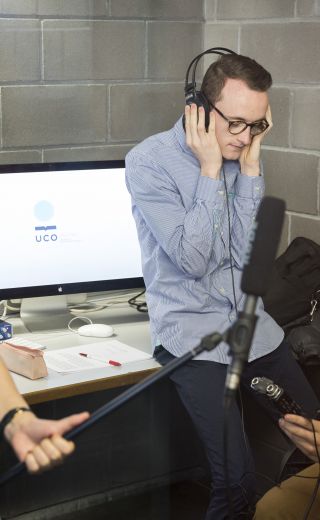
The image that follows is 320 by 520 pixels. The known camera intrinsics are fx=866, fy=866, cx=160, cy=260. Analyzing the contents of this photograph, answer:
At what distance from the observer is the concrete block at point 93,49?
109 inches

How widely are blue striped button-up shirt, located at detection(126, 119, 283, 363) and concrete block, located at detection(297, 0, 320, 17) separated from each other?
0.70 meters

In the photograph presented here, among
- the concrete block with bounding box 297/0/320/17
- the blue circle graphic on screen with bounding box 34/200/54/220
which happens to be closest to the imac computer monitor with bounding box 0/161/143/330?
the blue circle graphic on screen with bounding box 34/200/54/220

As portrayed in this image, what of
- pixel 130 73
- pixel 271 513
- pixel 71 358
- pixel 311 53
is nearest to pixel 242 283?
pixel 271 513

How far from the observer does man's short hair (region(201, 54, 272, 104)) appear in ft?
7.29

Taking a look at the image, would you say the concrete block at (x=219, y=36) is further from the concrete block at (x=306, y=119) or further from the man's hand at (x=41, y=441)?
the man's hand at (x=41, y=441)

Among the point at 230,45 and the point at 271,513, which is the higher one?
the point at 230,45

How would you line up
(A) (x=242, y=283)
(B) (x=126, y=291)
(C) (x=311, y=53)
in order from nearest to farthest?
(A) (x=242, y=283), (C) (x=311, y=53), (B) (x=126, y=291)

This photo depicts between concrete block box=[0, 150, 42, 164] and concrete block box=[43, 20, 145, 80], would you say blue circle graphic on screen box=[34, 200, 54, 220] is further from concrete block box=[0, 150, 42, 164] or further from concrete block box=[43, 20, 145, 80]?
concrete block box=[43, 20, 145, 80]

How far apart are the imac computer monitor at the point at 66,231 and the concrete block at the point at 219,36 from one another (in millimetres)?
722

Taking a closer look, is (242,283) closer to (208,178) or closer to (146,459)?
(208,178)

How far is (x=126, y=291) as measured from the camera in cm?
291

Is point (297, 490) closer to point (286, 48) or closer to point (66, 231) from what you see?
point (66, 231)

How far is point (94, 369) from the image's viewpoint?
7.23 feet

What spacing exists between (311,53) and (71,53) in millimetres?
768
